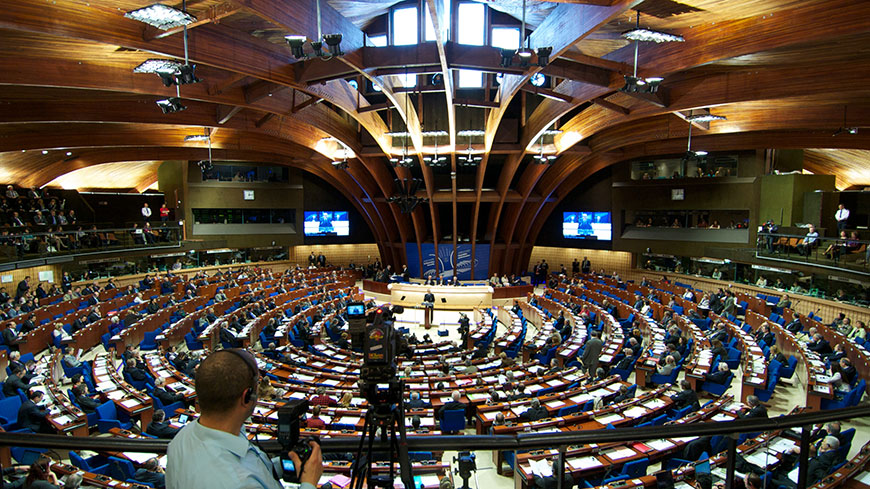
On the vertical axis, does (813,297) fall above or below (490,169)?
below

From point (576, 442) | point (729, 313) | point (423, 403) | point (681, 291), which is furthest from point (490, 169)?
point (576, 442)

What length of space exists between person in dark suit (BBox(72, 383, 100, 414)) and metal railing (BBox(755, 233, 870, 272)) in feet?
76.9

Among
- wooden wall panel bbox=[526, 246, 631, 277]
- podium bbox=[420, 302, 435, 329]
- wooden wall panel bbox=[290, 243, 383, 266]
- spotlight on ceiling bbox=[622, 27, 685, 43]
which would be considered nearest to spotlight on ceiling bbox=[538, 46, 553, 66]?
spotlight on ceiling bbox=[622, 27, 685, 43]

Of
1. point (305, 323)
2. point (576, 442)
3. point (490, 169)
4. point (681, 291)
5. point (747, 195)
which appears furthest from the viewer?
point (490, 169)

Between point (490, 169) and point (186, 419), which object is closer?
point (186, 419)

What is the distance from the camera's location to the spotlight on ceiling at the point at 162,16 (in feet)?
22.0

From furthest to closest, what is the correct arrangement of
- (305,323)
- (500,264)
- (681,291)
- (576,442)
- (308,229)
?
(308,229) → (500,264) → (681,291) → (305,323) → (576,442)

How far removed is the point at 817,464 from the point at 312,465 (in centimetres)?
826

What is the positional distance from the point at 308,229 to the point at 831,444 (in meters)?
33.1

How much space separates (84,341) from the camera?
51.4ft

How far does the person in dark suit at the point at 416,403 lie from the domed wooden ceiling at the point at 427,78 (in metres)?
8.06

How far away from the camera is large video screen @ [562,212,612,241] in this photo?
101 ft

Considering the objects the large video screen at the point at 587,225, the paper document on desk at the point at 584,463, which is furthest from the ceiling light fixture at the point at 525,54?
the large video screen at the point at 587,225

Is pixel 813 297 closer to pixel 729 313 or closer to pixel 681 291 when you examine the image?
pixel 729 313
